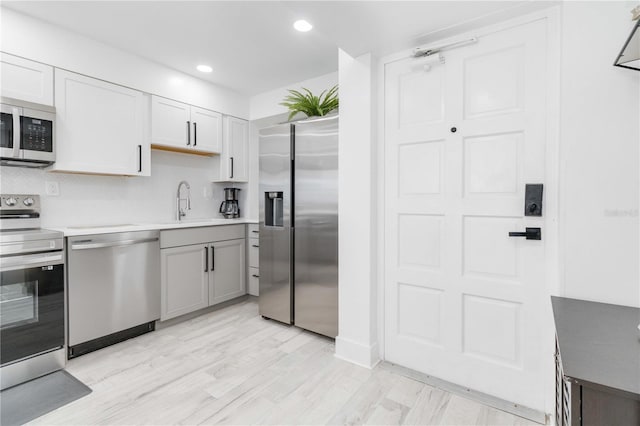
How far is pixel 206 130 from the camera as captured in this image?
140 inches

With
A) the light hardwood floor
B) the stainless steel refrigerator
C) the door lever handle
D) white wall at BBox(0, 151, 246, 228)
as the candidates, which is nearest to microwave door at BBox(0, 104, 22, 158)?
white wall at BBox(0, 151, 246, 228)

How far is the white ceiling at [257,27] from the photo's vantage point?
1729 mm

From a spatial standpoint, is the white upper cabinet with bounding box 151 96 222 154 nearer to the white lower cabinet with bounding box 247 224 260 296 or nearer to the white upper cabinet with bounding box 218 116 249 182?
the white upper cabinet with bounding box 218 116 249 182

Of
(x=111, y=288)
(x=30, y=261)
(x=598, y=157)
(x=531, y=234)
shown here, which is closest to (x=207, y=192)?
(x=111, y=288)

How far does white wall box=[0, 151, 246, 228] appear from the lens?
2604 mm

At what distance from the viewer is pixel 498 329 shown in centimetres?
186

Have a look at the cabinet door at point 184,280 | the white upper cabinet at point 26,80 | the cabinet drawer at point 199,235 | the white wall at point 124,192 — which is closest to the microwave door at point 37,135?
the white upper cabinet at point 26,80

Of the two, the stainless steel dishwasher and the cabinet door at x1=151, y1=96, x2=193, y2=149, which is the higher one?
the cabinet door at x1=151, y1=96, x2=193, y2=149

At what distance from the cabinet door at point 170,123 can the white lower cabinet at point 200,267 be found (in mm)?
936

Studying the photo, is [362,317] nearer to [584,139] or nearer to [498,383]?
[498,383]

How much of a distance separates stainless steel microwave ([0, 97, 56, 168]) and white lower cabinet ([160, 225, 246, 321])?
104 cm

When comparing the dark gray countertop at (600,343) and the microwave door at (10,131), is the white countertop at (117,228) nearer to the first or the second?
the microwave door at (10,131)

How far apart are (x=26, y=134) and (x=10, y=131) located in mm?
85

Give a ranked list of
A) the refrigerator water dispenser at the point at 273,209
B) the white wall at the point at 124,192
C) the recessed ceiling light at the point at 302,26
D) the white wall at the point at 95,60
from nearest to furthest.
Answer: the white wall at the point at 95,60 → the recessed ceiling light at the point at 302,26 → the white wall at the point at 124,192 → the refrigerator water dispenser at the point at 273,209
